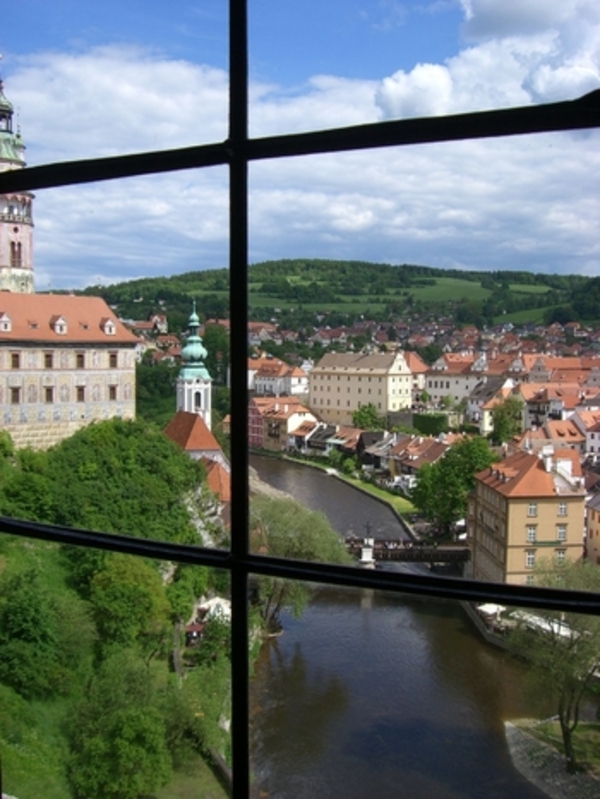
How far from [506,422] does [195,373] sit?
0.50 m

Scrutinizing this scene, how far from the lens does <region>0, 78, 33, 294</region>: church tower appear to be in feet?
4.05

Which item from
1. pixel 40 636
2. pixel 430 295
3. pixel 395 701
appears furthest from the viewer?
pixel 40 636

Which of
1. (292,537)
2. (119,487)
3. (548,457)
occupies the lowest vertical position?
(119,487)

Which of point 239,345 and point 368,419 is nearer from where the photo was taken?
point 239,345

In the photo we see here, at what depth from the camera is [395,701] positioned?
69.7 inches

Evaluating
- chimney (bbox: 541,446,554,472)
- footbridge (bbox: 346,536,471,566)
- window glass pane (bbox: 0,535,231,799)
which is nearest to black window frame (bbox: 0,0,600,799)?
chimney (bbox: 541,446,554,472)

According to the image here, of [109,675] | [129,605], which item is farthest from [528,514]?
[129,605]

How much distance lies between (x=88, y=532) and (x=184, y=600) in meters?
3.99

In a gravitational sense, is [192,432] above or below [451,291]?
below

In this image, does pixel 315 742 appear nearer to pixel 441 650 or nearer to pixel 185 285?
pixel 441 650

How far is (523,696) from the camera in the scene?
1420 millimetres

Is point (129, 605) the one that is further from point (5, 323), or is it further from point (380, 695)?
point (5, 323)

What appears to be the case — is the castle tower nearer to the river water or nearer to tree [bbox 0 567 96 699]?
the river water

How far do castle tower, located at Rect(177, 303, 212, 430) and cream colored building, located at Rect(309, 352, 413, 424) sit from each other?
11.2 inches
